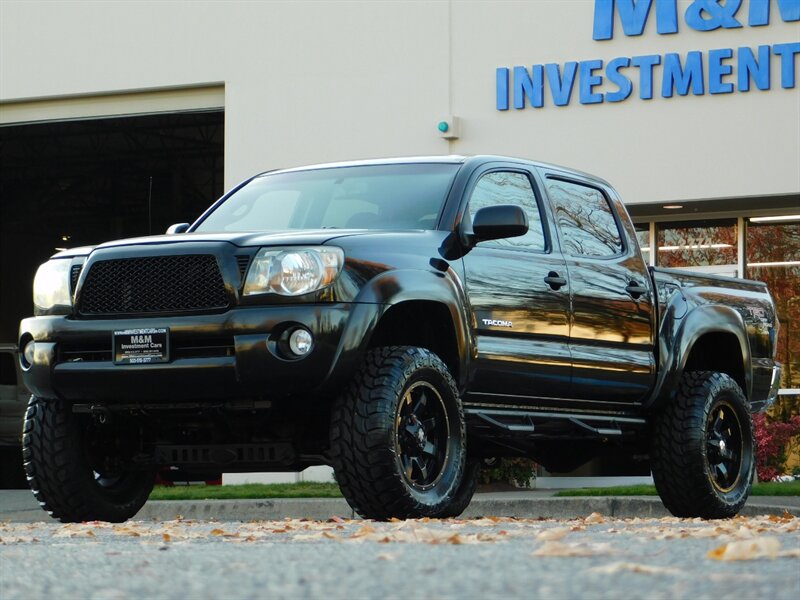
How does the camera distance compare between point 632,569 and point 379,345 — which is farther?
point 379,345

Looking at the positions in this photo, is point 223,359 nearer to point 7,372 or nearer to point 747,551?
point 747,551

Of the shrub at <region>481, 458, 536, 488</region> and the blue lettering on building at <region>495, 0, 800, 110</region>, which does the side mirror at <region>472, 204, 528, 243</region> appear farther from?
the blue lettering on building at <region>495, 0, 800, 110</region>

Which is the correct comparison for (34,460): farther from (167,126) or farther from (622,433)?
(167,126)

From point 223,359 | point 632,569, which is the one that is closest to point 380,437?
point 223,359

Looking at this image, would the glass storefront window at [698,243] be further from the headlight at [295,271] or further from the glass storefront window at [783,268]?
the headlight at [295,271]

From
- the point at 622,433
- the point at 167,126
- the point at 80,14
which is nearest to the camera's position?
the point at 622,433

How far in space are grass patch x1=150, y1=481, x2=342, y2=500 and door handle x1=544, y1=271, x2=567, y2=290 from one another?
18.8 ft

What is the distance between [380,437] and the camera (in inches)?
274

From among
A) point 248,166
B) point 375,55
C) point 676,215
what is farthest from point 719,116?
point 248,166

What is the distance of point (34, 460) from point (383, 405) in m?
1.92

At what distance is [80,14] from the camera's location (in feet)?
66.2

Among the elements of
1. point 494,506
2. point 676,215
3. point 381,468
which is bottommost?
point 494,506

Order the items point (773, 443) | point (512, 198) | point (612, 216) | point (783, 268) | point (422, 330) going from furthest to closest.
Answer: point (783, 268), point (773, 443), point (612, 216), point (512, 198), point (422, 330)

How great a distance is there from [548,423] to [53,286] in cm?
267
